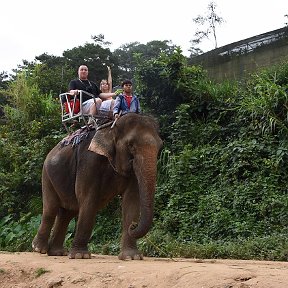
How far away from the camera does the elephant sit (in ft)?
23.7

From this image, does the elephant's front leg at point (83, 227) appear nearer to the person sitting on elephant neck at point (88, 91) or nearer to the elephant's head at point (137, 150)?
the elephant's head at point (137, 150)

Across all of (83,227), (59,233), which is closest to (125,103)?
(83,227)

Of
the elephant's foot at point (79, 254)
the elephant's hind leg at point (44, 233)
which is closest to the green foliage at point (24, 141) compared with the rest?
the elephant's hind leg at point (44, 233)

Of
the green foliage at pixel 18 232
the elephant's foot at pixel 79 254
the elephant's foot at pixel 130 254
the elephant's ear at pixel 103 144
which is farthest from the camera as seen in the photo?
the green foliage at pixel 18 232

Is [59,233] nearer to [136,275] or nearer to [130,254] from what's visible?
[130,254]

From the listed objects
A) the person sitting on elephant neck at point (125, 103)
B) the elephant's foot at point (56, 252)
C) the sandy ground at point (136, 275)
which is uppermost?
the person sitting on elephant neck at point (125, 103)

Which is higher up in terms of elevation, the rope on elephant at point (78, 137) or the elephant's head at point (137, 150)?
the rope on elephant at point (78, 137)

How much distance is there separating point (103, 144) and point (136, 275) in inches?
90.9

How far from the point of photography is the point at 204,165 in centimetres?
1385

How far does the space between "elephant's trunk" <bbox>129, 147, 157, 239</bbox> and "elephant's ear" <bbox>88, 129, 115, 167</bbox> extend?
1.55ft

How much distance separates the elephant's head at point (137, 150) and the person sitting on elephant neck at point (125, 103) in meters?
0.27

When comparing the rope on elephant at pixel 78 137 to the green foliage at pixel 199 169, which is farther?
the green foliage at pixel 199 169

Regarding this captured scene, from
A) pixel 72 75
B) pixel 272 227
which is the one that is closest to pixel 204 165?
pixel 272 227

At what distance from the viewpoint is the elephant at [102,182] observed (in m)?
7.22
